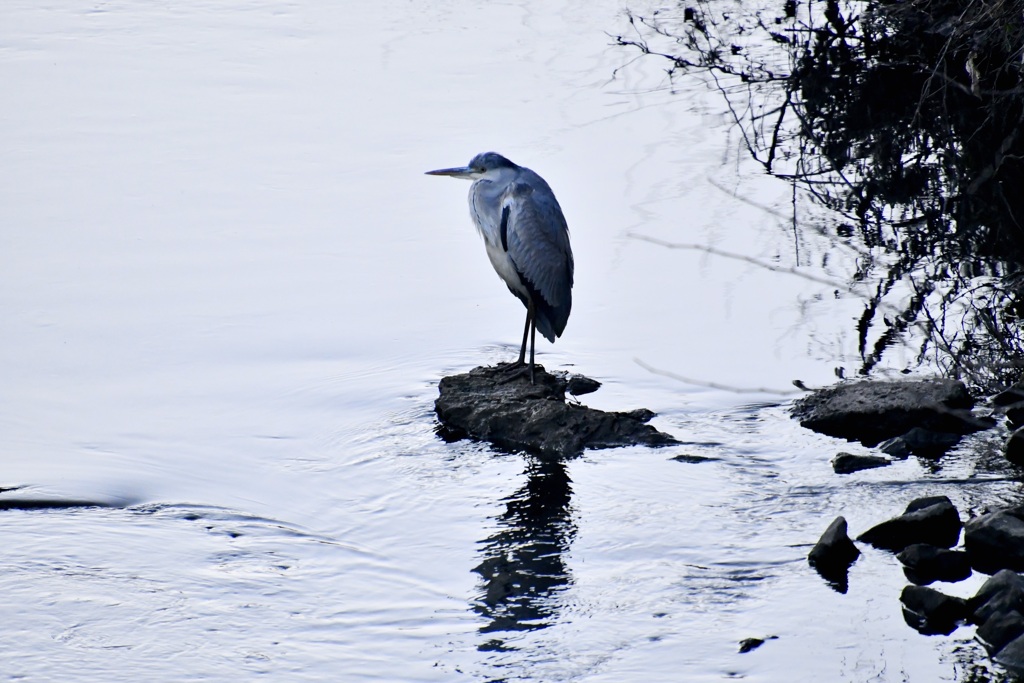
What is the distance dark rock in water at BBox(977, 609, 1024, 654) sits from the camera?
4184mm

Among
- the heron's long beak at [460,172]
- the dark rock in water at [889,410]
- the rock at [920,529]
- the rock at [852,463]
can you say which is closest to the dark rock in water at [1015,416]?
the dark rock in water at [889,410]

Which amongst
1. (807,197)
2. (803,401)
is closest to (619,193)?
(807,197)

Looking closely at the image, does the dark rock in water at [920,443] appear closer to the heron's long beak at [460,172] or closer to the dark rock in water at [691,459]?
the dark rock in water at [691,459]

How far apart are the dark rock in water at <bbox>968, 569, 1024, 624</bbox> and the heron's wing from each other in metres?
2.70

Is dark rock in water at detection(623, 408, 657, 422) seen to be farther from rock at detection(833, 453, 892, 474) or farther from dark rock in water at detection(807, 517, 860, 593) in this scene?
dark rock in water at detection(807, 517, 860, 593)

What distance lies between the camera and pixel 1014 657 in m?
4.08

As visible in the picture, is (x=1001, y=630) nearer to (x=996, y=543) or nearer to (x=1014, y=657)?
(x=1014, y=657)

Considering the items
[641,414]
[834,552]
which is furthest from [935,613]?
[641,414]

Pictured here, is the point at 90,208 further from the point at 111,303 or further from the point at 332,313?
the point at 332,313

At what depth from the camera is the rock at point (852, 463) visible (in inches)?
218

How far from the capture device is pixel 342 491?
18.2 feet

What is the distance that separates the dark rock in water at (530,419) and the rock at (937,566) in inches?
54.6

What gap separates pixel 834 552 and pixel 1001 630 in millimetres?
688

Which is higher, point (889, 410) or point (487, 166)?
point (487, 166)
